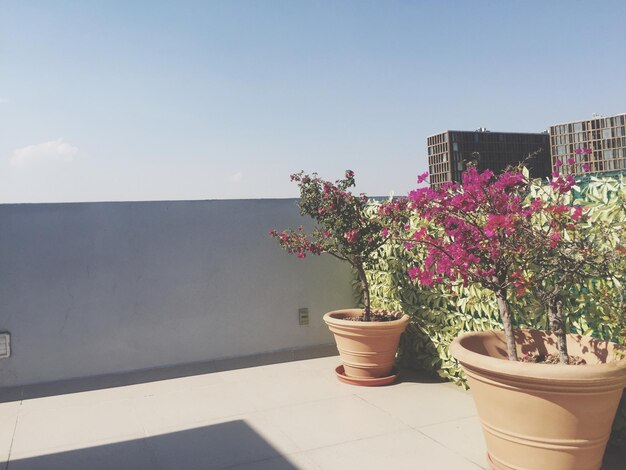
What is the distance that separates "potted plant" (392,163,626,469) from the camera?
2.16 meters

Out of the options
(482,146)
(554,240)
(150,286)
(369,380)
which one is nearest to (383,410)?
(369,380)

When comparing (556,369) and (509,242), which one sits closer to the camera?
(556,369)

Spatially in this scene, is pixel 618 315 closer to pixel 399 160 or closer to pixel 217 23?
pixel 217 23

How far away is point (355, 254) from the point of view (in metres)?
4.28

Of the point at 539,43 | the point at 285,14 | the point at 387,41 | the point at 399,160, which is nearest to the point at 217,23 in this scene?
the point at 285,14

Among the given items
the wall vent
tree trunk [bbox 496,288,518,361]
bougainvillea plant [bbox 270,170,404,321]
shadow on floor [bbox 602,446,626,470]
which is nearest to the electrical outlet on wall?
bougainvillea plant [bbox 270,170,404,321]

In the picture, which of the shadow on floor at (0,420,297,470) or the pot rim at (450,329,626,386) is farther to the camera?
the shadow on floor at (0,420,297,470)

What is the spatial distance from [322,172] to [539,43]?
564 cm

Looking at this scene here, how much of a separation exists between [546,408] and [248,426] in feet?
6.37

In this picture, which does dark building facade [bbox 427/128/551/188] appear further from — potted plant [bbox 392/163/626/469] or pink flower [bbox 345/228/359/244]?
potted plant [bbox 392/163/626/469]

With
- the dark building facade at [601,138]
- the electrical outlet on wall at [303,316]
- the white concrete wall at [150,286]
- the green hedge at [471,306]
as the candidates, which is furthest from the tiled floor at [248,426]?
the dark building facade at [601,138]

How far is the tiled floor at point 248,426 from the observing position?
2.83 metres

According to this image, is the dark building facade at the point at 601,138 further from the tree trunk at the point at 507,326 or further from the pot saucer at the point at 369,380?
the tree trunk at the point at 507,326

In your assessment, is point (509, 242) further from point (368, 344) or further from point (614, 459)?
point (368, 344)
